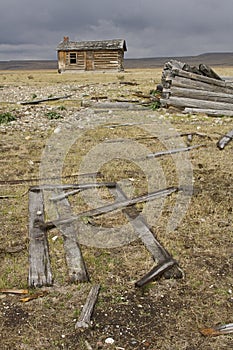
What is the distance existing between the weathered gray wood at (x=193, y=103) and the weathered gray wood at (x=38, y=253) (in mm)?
9220

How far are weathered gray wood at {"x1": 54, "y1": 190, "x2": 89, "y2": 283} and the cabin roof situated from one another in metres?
38.8

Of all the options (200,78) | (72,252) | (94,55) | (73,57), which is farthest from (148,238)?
(73,57)

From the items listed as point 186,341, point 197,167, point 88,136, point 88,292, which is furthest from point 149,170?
point 186,341

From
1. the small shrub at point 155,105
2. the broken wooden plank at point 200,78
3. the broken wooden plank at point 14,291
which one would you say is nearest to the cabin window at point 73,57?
the small shrub at point 155,105

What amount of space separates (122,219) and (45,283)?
1624mm

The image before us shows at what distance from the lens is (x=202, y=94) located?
42.7 feet

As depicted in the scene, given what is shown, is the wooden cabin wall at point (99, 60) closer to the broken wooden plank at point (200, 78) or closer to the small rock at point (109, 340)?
the broken wooden plank at point (200, 78)

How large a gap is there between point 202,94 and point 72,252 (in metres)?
10.4

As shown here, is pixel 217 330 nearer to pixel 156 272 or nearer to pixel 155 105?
pixel 156 272

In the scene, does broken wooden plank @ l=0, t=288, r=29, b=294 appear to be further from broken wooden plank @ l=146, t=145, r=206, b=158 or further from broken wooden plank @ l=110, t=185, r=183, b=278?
broken wooden plank @ l=146, t=145, r=206, b=158

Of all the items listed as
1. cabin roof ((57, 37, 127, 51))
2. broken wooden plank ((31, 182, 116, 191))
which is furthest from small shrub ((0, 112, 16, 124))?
cabin roof ((57, 37, 127, 51))

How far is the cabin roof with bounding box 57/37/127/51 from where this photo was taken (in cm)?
4097

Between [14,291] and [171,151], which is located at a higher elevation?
[171,151]

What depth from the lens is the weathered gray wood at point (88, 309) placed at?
293 centimetres
